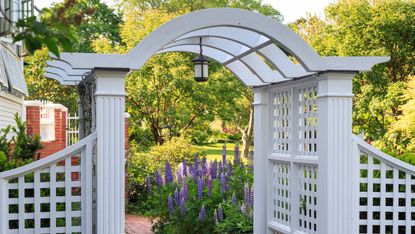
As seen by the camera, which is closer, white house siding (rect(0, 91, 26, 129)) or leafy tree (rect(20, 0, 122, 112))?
leafy tree (rect(20, 0, 122, 112))

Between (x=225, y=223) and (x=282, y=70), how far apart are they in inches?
99.1

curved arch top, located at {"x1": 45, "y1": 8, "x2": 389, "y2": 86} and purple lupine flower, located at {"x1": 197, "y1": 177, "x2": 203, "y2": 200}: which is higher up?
curved arch top, located at {"x1": 45, "y1": 8, "x2": 389, "y2": 86}

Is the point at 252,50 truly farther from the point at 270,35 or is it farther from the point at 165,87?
the point at 165,87

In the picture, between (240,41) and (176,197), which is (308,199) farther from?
(176,197)

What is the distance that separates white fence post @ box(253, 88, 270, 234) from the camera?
22.6ft

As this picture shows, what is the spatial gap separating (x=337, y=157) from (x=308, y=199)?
71cm

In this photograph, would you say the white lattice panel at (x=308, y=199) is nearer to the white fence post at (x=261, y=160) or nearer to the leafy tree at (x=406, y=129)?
the white fence post at (x=261, y=160)

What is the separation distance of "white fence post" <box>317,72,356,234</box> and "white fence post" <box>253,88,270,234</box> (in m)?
1.60

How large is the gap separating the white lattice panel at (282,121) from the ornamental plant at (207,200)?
3.76 ft

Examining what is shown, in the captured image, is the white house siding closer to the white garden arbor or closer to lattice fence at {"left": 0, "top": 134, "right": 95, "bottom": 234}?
lattice fence at {"left": 0, "top": 134, "right": 95, "bottom": 234}

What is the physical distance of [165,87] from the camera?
60.6 feet

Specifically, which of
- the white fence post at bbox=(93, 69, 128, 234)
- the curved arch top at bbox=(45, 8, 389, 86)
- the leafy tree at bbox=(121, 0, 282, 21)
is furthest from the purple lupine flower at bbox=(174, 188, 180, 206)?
the leafy tree at bbox=(121, 0, 282, 21)

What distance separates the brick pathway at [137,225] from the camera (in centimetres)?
1045

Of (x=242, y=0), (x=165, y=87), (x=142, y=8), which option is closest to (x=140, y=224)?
(x=165, y=87)
